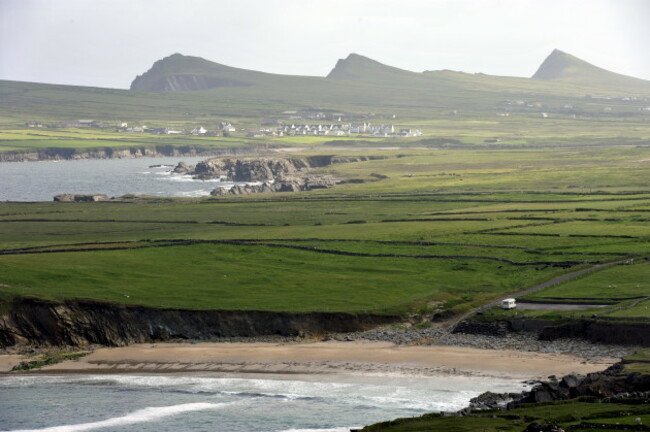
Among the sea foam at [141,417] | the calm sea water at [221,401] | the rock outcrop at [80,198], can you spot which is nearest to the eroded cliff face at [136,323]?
the calm sea water at [221,401]

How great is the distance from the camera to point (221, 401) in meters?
59.0

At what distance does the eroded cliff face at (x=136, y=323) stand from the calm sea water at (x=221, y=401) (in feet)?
22.4

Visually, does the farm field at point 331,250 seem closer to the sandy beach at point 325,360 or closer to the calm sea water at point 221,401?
the sandy beach at point 325,360

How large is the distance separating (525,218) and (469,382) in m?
57.4

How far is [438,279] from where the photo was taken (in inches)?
3260

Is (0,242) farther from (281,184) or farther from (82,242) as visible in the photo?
(281,184)

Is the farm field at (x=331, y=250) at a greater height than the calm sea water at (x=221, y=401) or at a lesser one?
greater

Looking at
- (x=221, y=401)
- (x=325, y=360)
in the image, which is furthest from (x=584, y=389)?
(x=221, y=401)

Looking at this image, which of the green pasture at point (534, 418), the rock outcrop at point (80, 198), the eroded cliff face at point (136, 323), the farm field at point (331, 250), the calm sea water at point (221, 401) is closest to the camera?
the green pasture at point (534, 418)

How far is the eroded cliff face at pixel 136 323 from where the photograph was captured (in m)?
71.1

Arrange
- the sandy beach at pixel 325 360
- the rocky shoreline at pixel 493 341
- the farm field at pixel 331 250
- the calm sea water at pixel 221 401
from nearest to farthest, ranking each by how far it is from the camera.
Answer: the calm sea water at pixel 221 401 < the sandy beach at pixel 325 360 < the rocky shoreline at pixel 493 341 < the farm field at pixel 331 250

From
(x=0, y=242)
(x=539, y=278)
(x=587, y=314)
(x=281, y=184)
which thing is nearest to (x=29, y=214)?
(x=0, y=242)

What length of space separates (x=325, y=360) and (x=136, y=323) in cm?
1410

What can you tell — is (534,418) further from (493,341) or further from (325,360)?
(493,341)
